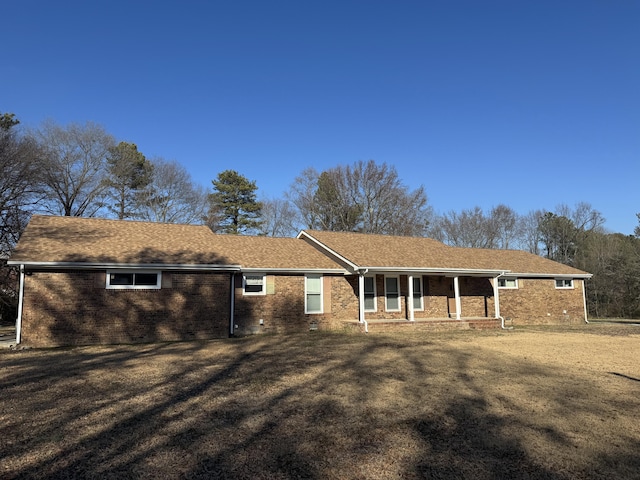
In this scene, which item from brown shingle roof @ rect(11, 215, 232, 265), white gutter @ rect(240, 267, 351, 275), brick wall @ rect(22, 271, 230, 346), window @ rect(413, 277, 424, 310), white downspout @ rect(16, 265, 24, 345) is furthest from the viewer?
window @ rect(413, 277, 424, 310)

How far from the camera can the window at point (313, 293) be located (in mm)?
17067

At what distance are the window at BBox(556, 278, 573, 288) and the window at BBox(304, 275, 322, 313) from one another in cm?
1411

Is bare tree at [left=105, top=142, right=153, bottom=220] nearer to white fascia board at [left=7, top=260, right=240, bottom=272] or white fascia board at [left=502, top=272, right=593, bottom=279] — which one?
white fascia board at [left=7, top=260, right=240, bottom=272]

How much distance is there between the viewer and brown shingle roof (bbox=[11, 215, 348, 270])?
13.4 metres

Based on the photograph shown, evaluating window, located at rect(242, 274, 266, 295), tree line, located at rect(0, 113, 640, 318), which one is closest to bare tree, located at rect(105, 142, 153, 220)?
tree line, located at rect(0, 113, 640, 318)

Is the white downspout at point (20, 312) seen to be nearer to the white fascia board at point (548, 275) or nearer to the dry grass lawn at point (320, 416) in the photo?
the dry grass lawn at point (320, 416)

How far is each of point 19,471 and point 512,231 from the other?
49059mm

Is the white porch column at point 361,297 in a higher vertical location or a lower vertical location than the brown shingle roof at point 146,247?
lower

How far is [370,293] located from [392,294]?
1117 millimetres

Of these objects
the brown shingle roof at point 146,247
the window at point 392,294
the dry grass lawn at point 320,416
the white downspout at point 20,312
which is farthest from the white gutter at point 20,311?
the window at point 392,294

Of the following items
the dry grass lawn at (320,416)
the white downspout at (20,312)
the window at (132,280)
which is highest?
the window at (132,280)

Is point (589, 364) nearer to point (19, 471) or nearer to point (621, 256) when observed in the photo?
point (19, 471)

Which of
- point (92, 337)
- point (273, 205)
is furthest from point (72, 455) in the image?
point (273, 205)

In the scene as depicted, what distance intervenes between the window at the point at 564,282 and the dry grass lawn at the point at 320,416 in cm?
1370
